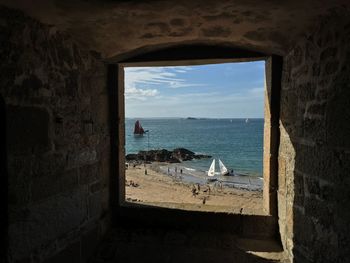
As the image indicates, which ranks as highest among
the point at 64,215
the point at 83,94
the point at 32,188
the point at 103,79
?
the point at 103,79

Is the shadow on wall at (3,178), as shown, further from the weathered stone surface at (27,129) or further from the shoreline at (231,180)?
the shoreline at (231,180)

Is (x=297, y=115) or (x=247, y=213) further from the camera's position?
(x=247, y=213)

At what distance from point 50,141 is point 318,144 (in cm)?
220

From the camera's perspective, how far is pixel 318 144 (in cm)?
239

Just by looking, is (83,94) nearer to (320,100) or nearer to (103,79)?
(103,79)

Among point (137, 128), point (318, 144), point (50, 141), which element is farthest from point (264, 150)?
point (137, 128)

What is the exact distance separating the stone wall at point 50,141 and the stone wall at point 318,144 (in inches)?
82.2

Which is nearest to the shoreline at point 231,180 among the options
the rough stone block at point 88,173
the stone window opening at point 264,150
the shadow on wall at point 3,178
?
the stone window opening at point 264,150

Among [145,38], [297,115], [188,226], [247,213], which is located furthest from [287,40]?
[188,226]

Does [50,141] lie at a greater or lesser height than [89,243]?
greater

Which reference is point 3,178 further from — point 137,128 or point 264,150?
point 137,128

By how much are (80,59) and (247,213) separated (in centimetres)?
257

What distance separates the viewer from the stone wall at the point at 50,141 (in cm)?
217

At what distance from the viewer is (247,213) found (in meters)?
3.62
